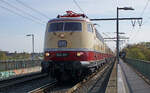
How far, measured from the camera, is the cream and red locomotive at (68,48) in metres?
13.5

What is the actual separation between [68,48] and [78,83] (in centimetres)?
213

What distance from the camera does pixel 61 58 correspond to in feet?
44.7

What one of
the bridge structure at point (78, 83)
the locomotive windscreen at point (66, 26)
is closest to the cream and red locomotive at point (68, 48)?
the locomotive windscreen at point (66, 26)

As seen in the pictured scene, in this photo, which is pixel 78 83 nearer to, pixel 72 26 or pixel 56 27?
pixel 72 26

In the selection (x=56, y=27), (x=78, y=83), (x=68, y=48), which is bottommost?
(x=78, y=83)

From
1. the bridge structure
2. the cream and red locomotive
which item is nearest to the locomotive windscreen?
the cream and red locomotive

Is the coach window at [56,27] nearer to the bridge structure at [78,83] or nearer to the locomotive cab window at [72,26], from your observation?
the locomotive cab window at [72,26]

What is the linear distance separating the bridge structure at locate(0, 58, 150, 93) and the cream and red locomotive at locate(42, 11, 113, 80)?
91 centimetres

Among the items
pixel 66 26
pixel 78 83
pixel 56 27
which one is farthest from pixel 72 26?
pixel 78 83

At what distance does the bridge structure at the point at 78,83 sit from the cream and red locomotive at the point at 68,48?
91cm

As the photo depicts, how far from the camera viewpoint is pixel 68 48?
13.7 m

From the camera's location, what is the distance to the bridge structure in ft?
42.5

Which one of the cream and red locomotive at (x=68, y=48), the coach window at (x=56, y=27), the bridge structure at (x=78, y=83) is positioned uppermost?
the coach window at (x=56, y=27)

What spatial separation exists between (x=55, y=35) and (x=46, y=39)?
0.66m
